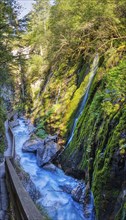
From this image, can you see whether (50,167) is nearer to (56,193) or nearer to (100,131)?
(56,193)

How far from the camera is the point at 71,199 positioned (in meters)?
8.70

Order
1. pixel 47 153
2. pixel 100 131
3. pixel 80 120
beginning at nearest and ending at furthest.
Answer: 1. pixel 100 131
2. pixel 80 120
3. pixel 47 153

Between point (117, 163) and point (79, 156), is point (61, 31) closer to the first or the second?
point (79, 156)

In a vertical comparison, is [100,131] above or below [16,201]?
above

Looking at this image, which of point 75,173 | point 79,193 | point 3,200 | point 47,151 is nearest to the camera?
point 3,200

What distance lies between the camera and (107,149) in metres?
6.39

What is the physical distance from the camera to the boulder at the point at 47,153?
12062mm

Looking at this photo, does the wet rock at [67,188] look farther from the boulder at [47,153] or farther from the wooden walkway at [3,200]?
the wooden walkway at [3,200]

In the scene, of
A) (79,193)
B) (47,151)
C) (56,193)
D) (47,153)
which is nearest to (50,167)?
(47,153)

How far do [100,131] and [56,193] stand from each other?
3.34m

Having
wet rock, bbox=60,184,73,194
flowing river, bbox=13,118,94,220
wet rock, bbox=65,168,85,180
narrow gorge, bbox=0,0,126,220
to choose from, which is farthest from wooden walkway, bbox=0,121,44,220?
wet rock, bbox=65,168,85,180

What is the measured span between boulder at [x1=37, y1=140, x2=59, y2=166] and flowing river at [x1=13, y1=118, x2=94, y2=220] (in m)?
0.37

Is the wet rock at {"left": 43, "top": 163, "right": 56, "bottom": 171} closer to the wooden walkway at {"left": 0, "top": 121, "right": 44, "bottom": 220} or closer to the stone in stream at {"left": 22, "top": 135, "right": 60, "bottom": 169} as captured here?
the stone in stream at {"left": 22, "top": 135, "right": 60, "bottom": 169}

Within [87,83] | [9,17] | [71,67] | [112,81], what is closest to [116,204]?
[112,81]
